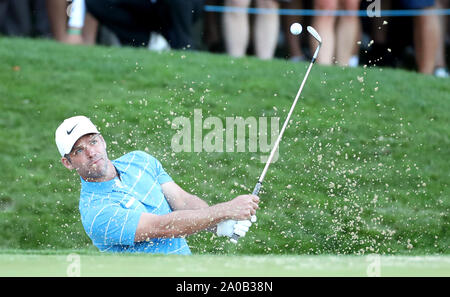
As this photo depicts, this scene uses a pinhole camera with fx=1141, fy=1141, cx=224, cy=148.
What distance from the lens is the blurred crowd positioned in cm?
941

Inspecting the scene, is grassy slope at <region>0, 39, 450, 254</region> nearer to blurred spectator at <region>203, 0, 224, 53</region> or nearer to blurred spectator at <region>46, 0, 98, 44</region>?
blurred spectator at <region>46, 0, 98, 44</region>

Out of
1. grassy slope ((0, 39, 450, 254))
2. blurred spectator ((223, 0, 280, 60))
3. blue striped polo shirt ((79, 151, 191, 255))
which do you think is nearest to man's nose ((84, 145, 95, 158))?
blue striped polo shirt ((79, 151, 191, 255))

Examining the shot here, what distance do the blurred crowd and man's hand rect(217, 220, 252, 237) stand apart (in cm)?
417

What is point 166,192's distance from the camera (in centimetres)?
581

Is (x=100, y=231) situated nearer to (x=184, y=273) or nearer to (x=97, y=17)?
(x=184, y=273)

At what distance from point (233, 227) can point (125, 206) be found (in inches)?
21.4

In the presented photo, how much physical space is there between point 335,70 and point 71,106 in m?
2.18

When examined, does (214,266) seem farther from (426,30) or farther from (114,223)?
(426,30)

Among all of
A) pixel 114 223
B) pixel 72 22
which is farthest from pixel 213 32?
pixel 114 223

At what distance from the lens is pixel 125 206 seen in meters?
5.44

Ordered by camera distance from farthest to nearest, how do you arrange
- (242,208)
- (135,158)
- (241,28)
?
1. (241,28)
2. (135,158)
3. (242,208)

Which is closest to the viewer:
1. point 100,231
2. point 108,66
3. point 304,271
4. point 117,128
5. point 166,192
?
point 304,271

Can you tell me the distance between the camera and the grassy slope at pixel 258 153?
7.68 metres
